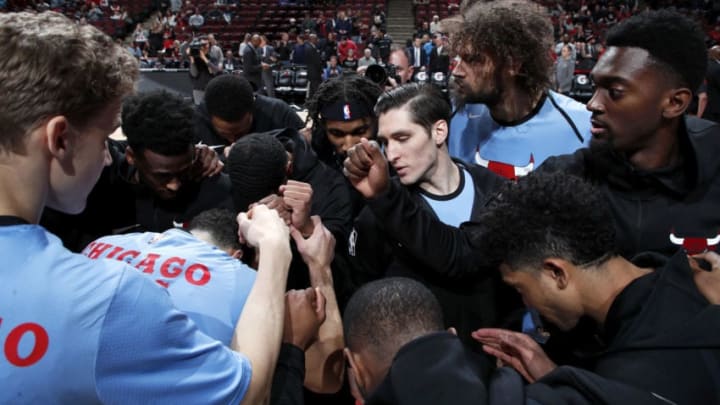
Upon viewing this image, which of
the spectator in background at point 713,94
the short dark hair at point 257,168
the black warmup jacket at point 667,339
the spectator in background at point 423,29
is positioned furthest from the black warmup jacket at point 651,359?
the spectator in background at point 423,29

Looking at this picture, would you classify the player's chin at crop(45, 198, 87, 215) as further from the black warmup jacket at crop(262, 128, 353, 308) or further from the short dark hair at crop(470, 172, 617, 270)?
the black warmup jacket at crop(262, 128, 353, 308)

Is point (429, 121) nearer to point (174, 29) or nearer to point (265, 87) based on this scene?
point (265, 87)

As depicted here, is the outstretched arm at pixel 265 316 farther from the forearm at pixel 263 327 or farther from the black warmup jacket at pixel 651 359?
the black warmup jacket at pixel 651 359

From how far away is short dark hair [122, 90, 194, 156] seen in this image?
2.29 m

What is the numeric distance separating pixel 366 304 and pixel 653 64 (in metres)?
1.18

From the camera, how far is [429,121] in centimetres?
229

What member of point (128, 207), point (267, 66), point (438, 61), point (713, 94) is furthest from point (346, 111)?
point (267, 66)

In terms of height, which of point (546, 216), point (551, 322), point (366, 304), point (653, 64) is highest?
point (653, 64)

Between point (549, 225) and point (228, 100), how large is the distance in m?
2.27

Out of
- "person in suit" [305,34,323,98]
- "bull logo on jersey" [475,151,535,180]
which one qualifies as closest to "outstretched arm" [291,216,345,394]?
"bull logo on jersey" [475,151,535,180]

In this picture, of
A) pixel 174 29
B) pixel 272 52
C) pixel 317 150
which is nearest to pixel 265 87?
pixel 272 52

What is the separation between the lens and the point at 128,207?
2570mm

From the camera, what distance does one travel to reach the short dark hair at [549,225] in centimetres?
152

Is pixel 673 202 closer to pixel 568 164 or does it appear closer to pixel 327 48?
pixel 568 164
